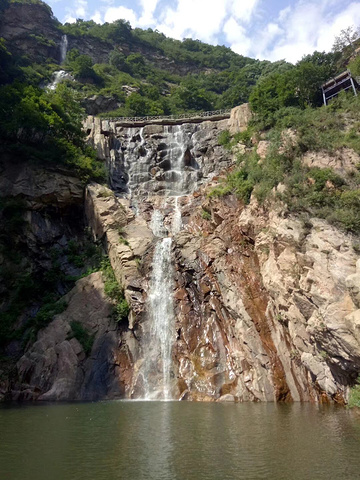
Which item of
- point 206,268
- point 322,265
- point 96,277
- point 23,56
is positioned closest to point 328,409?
point 322,265

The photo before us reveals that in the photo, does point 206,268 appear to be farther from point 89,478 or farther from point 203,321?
point 89,478

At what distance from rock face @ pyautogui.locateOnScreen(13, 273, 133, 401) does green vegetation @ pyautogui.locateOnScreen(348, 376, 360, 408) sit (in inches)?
526

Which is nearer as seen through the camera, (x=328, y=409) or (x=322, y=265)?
(x=328, y=409)

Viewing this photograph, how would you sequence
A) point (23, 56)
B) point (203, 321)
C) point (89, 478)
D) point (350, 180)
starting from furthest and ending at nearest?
point (23, 56) → point (203, 321) → point (350, 180) → point (89, 478)

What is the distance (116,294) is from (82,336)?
151 inches

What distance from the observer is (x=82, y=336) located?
85.8 ft

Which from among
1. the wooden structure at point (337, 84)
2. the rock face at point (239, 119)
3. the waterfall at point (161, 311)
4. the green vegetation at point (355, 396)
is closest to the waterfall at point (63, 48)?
the rock face at point (239, 119)

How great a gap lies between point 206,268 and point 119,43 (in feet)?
305

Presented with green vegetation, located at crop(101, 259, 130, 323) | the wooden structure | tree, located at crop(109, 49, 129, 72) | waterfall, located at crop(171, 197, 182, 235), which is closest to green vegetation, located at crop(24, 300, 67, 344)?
green vegetation, located at crop(101, 259, 130, 323)

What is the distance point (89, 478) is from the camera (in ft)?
28.0

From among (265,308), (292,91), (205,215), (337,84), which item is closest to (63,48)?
(292,91)

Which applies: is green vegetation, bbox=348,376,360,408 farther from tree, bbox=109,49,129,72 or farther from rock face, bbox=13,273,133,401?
tree, bbox=109,49,129,72

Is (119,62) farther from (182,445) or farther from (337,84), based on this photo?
(182,445)

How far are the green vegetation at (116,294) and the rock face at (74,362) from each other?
21.7 inches
